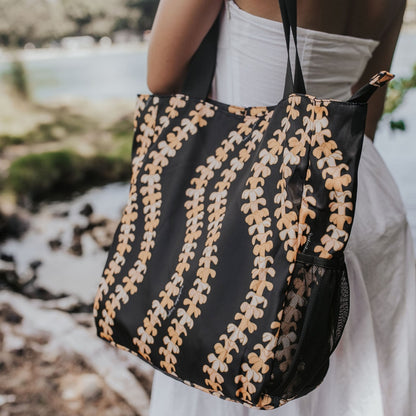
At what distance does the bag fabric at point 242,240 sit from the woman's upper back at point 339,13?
92mm

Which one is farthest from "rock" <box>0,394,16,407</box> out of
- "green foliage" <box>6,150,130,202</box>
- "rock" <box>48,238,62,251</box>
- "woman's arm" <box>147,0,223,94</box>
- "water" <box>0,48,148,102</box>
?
"water" <box>0,48,148,102</box>

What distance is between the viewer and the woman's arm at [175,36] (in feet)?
2.78

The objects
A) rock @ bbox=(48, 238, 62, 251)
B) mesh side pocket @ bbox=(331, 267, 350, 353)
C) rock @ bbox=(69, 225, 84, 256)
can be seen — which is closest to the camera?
mesh side pocket @ bbox=(331, 267, 350, 353)

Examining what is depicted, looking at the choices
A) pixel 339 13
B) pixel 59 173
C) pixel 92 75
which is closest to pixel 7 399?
pixel 339 13

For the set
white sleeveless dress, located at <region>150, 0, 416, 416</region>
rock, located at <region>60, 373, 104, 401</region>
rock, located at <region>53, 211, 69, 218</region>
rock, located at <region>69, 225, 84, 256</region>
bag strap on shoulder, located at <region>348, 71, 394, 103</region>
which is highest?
bag strap on shoulder, located at <region>348, 71, 394, 103</region>

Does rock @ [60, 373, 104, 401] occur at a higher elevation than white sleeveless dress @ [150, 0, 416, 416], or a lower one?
lower

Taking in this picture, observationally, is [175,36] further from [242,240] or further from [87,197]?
[87,197]

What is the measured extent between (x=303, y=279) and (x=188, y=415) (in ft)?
1.57

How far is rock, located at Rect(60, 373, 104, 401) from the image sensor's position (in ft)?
5.41

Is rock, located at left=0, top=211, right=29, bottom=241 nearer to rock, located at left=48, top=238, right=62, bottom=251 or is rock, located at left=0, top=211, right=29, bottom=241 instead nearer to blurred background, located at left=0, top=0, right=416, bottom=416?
blurred background, located at left=0, top=0, right=416, bottom=416

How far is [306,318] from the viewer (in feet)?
2.41

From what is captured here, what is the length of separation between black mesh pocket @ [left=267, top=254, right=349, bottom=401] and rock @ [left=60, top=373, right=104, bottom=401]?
1046 millimetres

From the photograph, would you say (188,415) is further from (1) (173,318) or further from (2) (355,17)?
(2) (355,17)

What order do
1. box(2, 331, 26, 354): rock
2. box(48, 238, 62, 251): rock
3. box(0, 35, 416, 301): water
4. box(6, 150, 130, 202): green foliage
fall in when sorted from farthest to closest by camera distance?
1. box(6, 150, 130, 202): green foliage
2. box(48, 238, 62, 251): rock
3. box(0, 35, 416, 301): water
4. box(2, 331, 26, 354): rock
